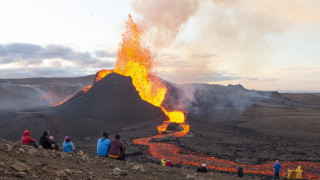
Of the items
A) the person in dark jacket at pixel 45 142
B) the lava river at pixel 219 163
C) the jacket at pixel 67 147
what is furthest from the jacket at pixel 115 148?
the lava river at pixel 219 163

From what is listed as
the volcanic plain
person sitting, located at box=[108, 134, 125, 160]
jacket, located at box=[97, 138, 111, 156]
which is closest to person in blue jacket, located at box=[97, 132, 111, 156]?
jacket, located at box=[97, 138, 111, 156]

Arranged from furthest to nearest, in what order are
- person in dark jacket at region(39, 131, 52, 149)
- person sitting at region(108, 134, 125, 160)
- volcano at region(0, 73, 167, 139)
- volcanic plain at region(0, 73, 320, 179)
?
volcano at region(0, 73, 167, 139) → volcanic plain at region(0, 73, 320, 179) → person sitting at region(108, 134, 125, 160) → person in dark jacket at region(39, 131, 52, 149)

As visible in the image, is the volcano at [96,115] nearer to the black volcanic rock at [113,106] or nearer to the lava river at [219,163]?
the black volcanic rock at [113,106]

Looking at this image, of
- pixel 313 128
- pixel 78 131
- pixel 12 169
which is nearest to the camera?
pixel 12 169

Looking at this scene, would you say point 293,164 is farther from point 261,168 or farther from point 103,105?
point 103,105

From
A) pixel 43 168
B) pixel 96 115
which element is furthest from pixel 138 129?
pixel 43 168

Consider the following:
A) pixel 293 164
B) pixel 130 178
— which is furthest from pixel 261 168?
pixel 130 178

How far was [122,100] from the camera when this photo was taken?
42.8 m

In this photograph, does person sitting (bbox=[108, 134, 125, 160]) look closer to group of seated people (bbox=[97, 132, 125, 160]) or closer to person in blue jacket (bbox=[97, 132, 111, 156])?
group of seated people (bbox=[97, 132, 125, 160])

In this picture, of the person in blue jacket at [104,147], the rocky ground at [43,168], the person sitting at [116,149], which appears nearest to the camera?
the rocky ground at [43,168]

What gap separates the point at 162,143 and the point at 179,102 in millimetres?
36146

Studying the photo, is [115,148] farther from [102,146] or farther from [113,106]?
[113,106]

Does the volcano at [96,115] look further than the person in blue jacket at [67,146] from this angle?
Yes

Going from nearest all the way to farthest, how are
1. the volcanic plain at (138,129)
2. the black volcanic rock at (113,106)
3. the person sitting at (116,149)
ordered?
the person sitting at (116,149), the volcanic plain at (138,129), the black volcanic rock at (113,106)
